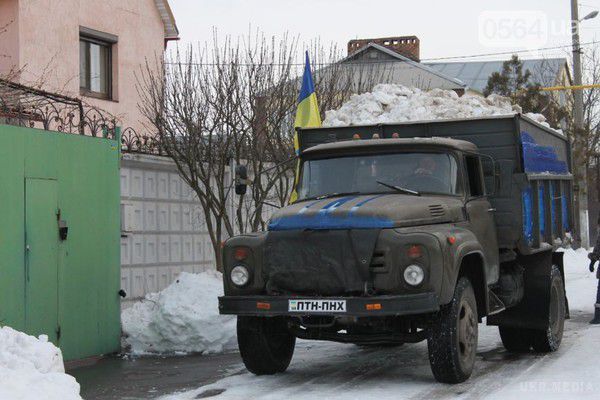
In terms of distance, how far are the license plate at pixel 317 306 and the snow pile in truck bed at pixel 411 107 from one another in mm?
4647

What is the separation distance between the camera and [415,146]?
9.32 metres

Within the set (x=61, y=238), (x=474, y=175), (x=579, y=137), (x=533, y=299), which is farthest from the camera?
(x=579, y=137)

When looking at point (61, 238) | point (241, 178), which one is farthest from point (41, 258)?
point (241, 178)

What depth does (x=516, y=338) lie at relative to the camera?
1065cm

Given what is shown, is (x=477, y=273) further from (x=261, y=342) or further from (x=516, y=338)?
(x=261, y=342)

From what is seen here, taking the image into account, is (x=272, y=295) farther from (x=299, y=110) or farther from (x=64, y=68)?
(x=64, y=68)

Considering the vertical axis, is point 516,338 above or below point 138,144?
below

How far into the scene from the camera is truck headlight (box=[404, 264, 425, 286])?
8031mm

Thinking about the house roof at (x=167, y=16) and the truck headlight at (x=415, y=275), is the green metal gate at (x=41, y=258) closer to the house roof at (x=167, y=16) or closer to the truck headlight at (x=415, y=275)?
the truck headlight at (x=415, y=275)

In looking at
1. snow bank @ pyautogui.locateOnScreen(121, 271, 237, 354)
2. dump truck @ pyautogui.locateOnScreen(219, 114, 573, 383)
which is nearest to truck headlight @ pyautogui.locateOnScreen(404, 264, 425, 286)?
dump truck @ pyautogui.locateOnScreen(219, 114, 573, 383)

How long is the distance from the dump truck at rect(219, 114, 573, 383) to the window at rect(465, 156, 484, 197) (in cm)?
1

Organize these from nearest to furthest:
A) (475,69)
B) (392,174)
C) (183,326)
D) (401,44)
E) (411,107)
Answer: (392,174) < (183,326) < (411,107) < (401,44) < (475,69)

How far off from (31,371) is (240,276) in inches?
87.7

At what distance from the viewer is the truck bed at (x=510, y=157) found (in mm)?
9797
